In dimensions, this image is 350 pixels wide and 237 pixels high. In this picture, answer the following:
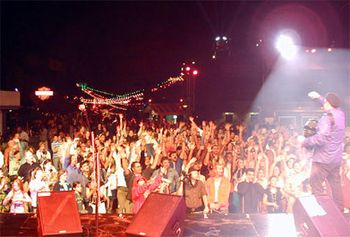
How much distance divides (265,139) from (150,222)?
7.99 meters

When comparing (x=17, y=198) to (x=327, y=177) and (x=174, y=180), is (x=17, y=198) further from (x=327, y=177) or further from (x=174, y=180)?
(x=327, y=177)

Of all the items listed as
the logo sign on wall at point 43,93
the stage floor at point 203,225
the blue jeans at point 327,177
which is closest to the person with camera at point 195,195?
the stage floor at point 203,225

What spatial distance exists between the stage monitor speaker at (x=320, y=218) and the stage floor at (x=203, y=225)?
450 millimetres

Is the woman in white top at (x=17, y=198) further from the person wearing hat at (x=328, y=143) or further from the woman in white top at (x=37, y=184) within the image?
the person wearing hat at (x=328, y=143)

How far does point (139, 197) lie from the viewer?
7.29 m

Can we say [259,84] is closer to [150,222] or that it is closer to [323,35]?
[323,35]

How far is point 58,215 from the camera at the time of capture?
5109 millimetres

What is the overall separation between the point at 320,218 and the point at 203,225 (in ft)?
5.38

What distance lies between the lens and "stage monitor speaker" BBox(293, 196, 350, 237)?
15.2ft

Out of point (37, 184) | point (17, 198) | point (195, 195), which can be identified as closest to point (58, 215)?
point (17, 198)

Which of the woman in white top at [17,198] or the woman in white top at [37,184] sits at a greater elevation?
the woman in white top at [37,184]

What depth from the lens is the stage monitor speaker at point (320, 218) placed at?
4.64 meters

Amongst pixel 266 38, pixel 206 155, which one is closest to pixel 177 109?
pixel 266 38

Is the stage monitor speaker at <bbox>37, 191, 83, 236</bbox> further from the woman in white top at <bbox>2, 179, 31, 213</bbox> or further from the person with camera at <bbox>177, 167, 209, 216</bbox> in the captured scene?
the person with camera at <bbox>177, 167, 209, 216</bbox>
